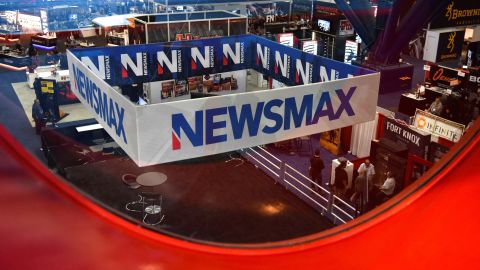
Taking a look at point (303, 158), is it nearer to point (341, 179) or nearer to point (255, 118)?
point (341, 179)

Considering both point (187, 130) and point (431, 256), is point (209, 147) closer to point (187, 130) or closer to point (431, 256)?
point (187, 130)

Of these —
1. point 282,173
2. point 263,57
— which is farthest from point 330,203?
point 263,57

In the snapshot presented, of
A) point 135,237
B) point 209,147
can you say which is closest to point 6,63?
point 209,147

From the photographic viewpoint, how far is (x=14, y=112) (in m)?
11.9

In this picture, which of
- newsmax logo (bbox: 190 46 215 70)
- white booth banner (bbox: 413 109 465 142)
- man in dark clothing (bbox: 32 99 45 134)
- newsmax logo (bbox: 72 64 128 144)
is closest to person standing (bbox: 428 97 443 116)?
white booth banner (bbox: 413 109 465 142)

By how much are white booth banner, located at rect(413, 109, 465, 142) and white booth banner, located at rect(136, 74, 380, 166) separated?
10.6 ft

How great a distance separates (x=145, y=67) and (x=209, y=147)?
3999 mm

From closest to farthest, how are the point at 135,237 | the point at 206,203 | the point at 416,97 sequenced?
1. the point at 135,237
2. the point at 206,203
3. the point at 416,97

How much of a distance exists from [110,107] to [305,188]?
4.13 meters

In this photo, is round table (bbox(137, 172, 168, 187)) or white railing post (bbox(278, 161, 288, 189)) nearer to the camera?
round table (bbox(137, 172, 168, 187))

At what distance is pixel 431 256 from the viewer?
7.36ft

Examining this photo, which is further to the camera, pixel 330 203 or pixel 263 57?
pixel 263 57

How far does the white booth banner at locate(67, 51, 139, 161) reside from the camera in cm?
471

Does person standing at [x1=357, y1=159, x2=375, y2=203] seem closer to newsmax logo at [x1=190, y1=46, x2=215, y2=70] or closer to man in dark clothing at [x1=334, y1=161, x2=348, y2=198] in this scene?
man in dark clothing at [x1=334, y1=161, x2=348, y2=198]
